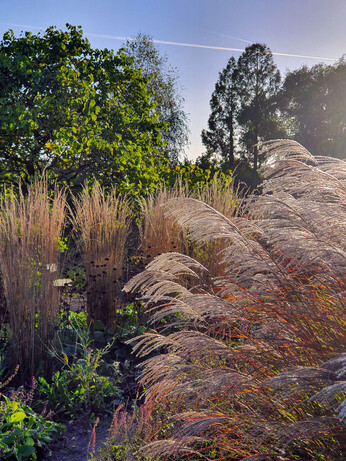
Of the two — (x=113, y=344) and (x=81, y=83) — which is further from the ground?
(x=81, y=83)

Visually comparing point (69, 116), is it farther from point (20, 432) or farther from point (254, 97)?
point (254, 97)

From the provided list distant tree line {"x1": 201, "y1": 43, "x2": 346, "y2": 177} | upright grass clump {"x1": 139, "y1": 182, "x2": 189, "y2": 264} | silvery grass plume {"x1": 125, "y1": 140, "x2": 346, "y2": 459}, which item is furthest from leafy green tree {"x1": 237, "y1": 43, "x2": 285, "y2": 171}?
silvery grass plume {"x1": 125, "y1": 140, "x2": 346, "y2": 459}

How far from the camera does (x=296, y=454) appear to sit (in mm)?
2211

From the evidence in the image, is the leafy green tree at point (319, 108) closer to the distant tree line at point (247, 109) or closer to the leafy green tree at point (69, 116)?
the distant tree line at point (247, 109)

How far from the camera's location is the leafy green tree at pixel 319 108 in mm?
28406

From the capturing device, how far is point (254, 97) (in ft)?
84.3

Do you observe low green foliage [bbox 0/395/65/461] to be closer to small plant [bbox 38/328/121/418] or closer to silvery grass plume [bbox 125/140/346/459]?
small plant [bbox 38/328/121/418]

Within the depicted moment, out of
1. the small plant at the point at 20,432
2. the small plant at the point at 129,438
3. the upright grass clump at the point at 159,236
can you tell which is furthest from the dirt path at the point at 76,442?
the upright grass clump at the point at 159,236

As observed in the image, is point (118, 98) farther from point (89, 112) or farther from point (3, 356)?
point (3, 356)

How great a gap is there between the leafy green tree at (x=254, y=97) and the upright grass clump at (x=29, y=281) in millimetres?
22374

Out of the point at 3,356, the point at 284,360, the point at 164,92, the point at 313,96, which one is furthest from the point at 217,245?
the point at 313,96

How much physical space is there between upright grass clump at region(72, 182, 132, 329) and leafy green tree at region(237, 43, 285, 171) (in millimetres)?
20942

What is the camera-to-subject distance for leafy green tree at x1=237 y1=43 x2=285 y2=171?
25.3m

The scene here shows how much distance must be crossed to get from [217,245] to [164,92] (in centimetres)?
1894
